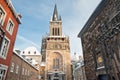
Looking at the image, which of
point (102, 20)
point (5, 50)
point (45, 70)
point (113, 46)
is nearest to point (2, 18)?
point (5, 50)

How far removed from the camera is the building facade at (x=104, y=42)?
7555mm

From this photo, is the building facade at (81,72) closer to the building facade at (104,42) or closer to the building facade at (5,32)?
the building facade at (104,42)

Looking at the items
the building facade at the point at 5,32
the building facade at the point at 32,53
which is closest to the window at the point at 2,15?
the building facade at the point at 5,32

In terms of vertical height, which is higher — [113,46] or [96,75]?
[113,46]

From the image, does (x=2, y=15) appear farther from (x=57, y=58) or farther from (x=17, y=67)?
(x=57, y=58)

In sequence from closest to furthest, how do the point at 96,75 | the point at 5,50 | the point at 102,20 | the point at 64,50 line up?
the point at 102,20 → the point at 96,75 → the point at 5,50 → the point at 64,50

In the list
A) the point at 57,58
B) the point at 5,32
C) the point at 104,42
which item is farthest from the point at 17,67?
the point at 57,58

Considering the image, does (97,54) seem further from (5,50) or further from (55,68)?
(55,68)

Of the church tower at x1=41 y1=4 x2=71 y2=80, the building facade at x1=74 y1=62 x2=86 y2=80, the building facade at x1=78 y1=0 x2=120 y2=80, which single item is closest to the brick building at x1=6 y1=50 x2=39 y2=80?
the building facade at x1=78 y1=0 x2=120 y2=80

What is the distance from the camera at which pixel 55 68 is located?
130 feet

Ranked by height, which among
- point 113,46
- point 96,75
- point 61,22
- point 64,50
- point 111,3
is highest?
point 61,22

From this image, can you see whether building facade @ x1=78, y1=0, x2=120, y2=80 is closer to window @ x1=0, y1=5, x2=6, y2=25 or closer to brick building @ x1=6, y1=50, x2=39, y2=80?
window @ x1=0, y1=5, x2=6, y2=25

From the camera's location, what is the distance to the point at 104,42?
8.88m

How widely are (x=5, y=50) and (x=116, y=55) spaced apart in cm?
967
